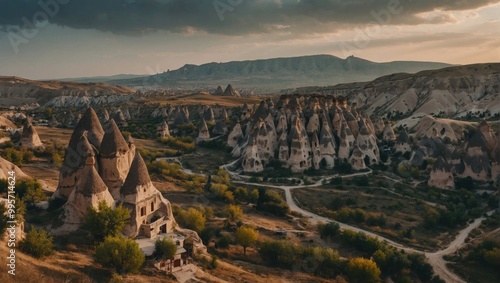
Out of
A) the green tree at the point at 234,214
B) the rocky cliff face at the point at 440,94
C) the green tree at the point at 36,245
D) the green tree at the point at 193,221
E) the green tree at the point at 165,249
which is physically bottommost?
the green tree at the point at 234,214

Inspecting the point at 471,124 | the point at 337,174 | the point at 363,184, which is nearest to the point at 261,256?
the point at 363,184

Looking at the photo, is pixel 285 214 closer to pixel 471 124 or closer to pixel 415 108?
pixel 471 124

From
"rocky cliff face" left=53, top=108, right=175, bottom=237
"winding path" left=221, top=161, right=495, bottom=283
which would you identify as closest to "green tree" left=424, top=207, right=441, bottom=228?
"winding path" left=221, top=161, right=495, bottom=283

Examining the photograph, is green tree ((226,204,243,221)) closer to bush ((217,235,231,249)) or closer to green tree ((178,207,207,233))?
green tree ((178,207,207,233))

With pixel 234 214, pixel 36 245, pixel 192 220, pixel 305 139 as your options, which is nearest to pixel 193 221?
pixel 192 220

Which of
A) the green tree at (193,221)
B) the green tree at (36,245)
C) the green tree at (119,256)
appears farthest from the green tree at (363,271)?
the green tree at (36,245)

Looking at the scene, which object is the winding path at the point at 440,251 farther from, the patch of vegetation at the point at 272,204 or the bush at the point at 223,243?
the bush at the point at 223,243

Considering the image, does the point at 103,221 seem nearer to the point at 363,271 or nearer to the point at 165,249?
the point at 165,249
